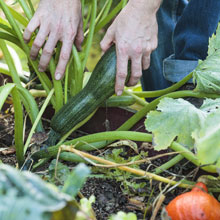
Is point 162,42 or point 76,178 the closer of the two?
point 76,178

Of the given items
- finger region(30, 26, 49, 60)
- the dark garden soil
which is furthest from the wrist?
the dark garden soil

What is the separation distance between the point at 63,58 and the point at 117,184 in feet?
1.75

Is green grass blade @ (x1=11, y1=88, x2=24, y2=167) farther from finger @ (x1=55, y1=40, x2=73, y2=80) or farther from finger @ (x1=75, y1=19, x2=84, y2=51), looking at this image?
finger @ (x1=75, y1=19, x2=84, y2=51)

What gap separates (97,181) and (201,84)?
0.52 metres

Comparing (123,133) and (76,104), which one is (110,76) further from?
(123,133)

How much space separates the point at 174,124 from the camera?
1103mm

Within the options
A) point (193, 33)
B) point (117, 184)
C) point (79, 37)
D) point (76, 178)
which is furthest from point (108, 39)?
point (76, 178)

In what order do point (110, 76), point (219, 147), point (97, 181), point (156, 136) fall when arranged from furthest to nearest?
point (110, 76) < point (97, 181) < point (156, 136) < point (219, 147)

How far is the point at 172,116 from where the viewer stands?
44.1 inches

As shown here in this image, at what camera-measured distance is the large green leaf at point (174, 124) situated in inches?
42.4

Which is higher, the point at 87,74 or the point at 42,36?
the point at 42,36

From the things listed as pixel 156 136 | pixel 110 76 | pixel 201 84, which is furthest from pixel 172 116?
pixel 110 76

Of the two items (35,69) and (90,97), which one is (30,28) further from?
(90,97)

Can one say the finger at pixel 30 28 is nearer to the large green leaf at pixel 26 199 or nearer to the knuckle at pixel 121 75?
the knuckle at pixel 121 75
